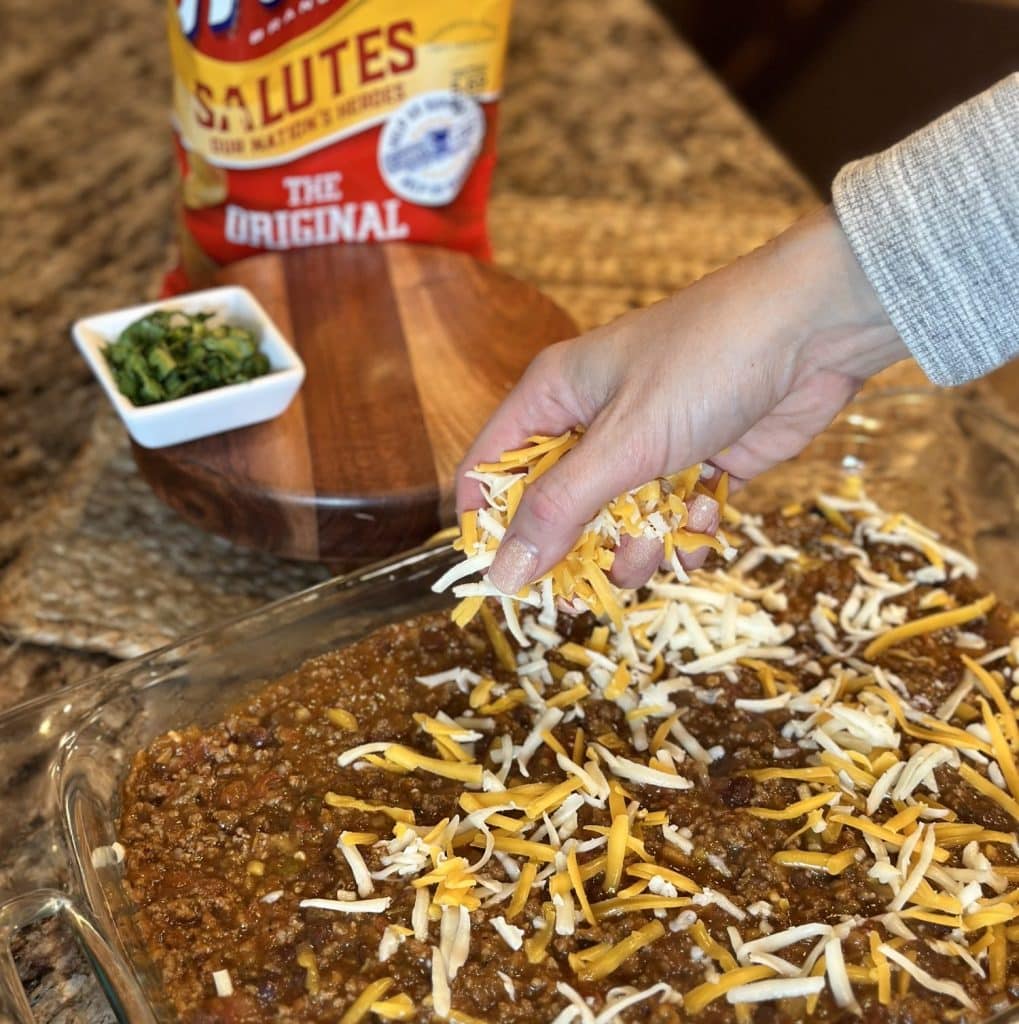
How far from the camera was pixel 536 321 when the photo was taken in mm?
1577

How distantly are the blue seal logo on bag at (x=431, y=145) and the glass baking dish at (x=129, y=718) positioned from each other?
1.97 ft

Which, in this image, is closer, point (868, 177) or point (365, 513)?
point (868, 177)

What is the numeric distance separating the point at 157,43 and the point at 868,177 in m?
1.99

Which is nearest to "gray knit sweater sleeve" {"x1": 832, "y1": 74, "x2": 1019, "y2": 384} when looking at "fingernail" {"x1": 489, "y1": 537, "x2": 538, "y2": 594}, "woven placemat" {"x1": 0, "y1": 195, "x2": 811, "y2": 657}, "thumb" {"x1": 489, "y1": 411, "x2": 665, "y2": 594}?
"thumb" {"x1": 489, "y1": 411, "x2": 665, "y2": 594}

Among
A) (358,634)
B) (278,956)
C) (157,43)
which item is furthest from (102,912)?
(157,43)

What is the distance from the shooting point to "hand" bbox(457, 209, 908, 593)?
3.27 feet

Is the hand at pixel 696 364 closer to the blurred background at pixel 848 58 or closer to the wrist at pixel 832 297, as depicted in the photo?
the wrist at pixel 832 297

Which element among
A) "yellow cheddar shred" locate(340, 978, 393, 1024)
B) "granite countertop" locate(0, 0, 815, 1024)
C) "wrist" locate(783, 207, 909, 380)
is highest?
"granite countertop" locate(0, 0, 815, 1024)

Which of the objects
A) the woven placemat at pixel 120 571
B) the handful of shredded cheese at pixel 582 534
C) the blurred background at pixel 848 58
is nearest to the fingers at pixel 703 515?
the handful of shredded cheese at pixel 582 534

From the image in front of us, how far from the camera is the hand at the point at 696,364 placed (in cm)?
100

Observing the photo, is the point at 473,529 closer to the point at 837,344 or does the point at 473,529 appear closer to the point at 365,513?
the point at 365,513

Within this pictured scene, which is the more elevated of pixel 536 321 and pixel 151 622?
pixel 536 321

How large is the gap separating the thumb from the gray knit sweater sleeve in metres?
0.23

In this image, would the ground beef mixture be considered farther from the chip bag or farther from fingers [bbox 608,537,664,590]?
the chip bag
